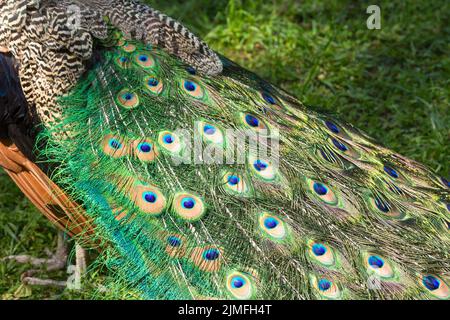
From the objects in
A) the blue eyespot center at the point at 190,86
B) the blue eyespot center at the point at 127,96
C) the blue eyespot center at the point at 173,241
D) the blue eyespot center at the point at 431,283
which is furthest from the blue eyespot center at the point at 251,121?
the blue eyespot center at the point at 431,283

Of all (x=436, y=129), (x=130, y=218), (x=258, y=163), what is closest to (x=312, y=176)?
(x=258, y=163)

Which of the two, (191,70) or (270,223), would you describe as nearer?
(270,223)

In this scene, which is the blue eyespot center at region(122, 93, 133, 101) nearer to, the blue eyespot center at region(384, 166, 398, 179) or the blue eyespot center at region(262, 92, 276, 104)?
the blue eyespot center at region(262, 92, 276, 104)

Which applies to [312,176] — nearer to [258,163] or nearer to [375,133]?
[258,163]

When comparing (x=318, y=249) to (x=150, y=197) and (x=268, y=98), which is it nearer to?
(x=150, y=197)

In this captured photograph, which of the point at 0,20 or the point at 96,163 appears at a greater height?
the point at 0,20

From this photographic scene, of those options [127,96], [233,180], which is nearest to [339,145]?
[233,180]
